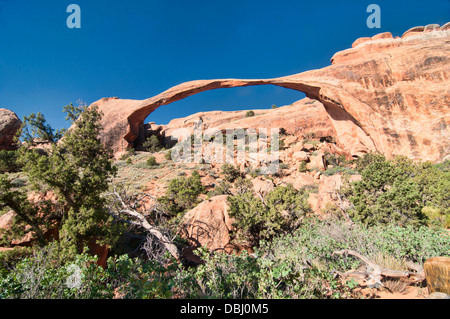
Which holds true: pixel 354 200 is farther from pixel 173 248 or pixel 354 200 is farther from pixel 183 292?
pixel 183 292

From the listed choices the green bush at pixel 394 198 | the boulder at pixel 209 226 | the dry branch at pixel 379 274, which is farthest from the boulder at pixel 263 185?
the dry branch at pixel 379 274

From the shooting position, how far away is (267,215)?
285 inches

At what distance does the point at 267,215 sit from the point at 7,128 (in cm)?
2987

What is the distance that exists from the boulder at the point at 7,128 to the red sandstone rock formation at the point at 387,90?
1732 cm

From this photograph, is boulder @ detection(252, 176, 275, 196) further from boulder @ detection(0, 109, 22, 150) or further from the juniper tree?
boulder @ detection(0, 109, 22, 150)

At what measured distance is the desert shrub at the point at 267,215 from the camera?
23.2 ft

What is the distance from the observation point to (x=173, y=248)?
6.10 m

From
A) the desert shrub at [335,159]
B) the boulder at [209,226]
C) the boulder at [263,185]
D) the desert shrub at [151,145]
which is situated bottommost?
the boulder at [209,226]

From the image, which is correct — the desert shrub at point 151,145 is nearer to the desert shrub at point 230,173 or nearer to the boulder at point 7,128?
the desert shrub at point 230,173

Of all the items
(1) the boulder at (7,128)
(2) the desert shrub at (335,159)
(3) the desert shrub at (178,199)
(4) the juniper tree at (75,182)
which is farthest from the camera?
(1) the boulder at (7,128)

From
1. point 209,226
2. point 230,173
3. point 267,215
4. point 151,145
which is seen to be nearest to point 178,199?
point 209,226

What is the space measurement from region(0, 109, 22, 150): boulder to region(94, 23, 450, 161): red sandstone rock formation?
17323mm

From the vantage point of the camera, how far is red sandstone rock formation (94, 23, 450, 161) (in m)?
12.8
